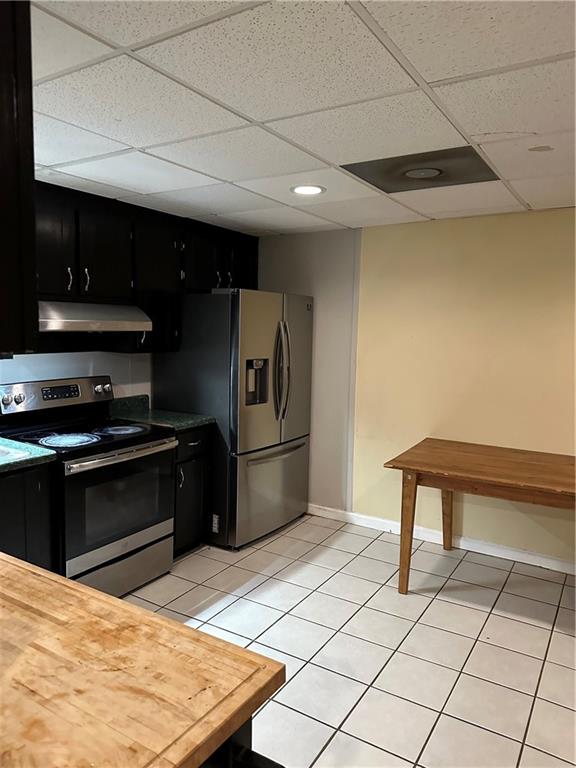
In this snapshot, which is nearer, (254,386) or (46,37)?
(46,37)

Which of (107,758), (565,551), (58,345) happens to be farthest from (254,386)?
(107,758)

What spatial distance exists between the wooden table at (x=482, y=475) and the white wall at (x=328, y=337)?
853 mm

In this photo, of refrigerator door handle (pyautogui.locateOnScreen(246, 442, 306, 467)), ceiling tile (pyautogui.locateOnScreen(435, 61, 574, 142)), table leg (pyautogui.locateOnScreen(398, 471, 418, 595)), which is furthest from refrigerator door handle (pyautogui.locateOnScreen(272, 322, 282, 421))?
ceiling tile (pyautogui.locateOnScreen(435, 61, 574, 142))

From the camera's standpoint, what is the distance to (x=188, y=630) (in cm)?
120

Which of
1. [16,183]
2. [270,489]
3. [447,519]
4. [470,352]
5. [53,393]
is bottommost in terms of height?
[447,519]

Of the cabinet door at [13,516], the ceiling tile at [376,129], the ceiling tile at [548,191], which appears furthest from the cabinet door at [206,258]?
the ceiling tile at [548,191]

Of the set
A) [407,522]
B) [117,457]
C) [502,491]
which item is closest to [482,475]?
[502,491]

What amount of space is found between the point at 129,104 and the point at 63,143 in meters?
0.58

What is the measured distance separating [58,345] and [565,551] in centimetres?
340

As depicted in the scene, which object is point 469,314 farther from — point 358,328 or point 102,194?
point 102,194

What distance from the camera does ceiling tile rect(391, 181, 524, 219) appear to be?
9.41 feet

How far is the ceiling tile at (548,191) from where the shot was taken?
8.87ft

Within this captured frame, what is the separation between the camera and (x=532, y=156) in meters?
2.30

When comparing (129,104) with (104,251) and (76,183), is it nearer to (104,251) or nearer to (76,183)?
(76,183)
